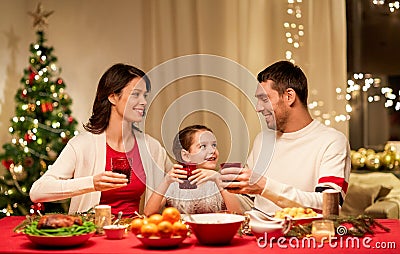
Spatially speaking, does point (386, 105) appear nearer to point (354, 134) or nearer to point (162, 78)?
point (354, 134)

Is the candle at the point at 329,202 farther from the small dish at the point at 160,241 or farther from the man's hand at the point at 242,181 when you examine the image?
the small dish at the point at 160,241

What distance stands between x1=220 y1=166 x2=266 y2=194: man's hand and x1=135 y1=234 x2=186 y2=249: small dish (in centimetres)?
45

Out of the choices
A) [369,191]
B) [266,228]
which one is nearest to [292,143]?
[266,228]

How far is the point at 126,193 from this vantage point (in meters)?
3.38

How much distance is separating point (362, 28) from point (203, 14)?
149cm

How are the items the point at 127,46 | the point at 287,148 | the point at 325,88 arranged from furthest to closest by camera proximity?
1. the point at 127,46
2. the point at 325,88
3. the point at 287,148

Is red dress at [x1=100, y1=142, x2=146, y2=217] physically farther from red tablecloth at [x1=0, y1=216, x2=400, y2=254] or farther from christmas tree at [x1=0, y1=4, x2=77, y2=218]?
christmas tree at [x1=0, y1=4, x2=77, y2=218]

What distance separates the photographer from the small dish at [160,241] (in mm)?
2320

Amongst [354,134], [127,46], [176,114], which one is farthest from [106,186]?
[354,134]

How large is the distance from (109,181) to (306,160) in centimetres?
107

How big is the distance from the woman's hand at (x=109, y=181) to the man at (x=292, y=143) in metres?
0.84

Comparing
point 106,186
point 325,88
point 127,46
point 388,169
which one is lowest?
point 388,169

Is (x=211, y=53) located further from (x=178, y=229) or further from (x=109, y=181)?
(x=178, y=229)

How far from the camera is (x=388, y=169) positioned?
17.3ft
